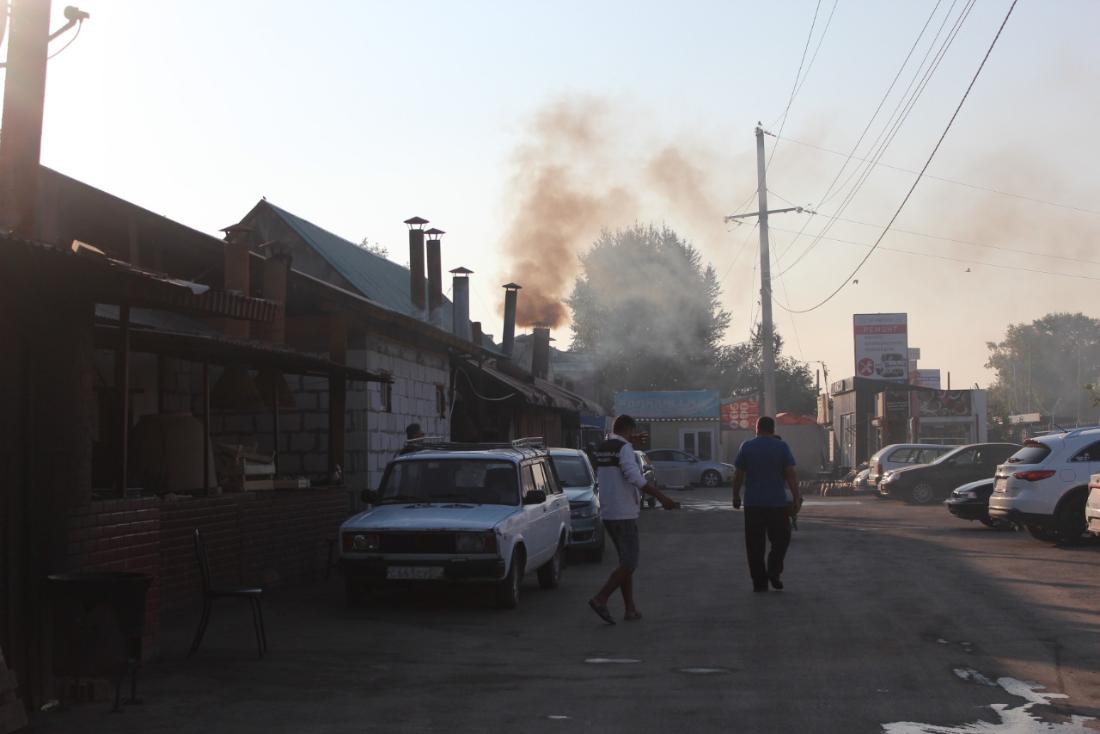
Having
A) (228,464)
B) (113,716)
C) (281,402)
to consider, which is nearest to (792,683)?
(113,716)

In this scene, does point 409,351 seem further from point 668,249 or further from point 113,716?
point 668,249

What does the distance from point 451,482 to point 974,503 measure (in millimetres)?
13151

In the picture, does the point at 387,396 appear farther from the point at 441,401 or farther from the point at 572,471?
the point at 441,401

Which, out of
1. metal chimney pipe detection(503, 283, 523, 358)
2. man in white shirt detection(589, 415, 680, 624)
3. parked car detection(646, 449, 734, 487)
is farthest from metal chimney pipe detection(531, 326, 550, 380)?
man in white shirt detection(589, 415, 680, 624)

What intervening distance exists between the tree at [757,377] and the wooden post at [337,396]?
4971cm

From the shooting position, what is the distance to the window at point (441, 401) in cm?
2405

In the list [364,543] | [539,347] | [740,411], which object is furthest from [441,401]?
[740,411]

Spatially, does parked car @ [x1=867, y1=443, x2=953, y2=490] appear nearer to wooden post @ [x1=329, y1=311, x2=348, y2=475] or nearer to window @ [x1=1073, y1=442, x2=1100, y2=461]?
window @ [x1=1073, y1=442, x2=1100, y2=461]

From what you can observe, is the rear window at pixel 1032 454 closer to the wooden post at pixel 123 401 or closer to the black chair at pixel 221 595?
the black chair at pixel 221 595

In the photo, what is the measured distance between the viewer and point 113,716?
7.77 m

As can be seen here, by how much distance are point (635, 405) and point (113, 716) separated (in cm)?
5339

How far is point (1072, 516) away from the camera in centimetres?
1889

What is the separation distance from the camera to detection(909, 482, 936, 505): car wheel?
33.8 metres

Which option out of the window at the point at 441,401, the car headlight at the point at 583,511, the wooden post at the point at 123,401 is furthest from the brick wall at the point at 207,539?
the window at the point at 441,401
